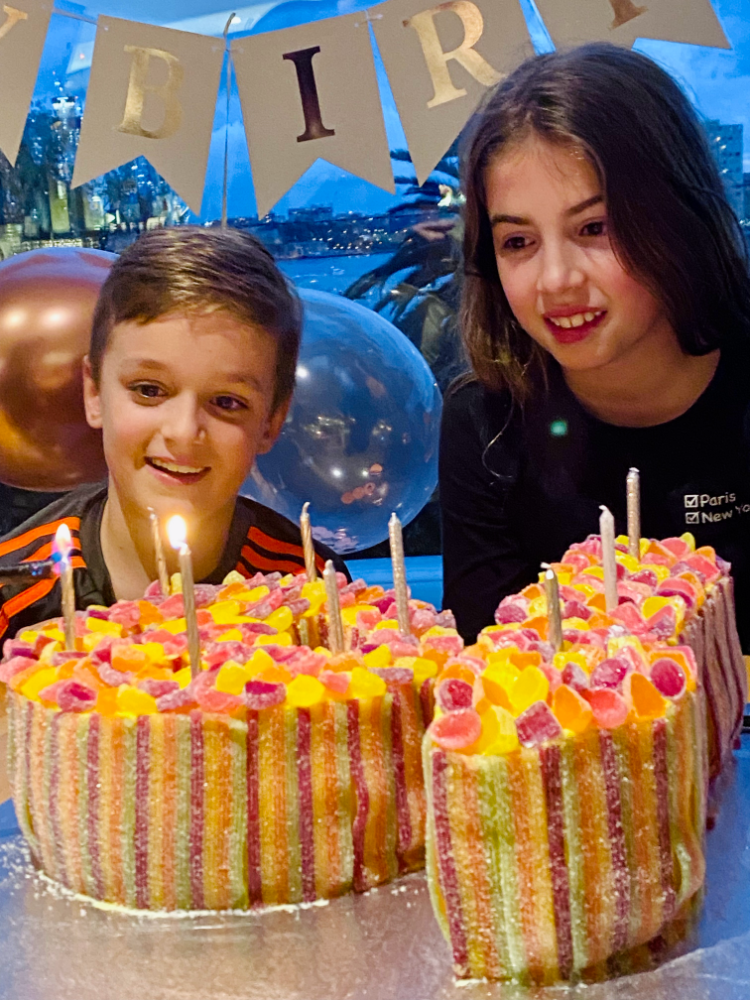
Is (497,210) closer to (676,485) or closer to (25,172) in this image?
(676,485)

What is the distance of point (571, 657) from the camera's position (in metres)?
1.47

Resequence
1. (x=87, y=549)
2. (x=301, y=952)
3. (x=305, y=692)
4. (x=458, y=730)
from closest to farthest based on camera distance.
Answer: (x=458, y=730) → (x=301, y=952) → (x=305, y=692) → (x=87, y=549)

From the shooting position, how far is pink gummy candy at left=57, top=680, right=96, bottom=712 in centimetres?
164

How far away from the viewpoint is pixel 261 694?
1.57 m

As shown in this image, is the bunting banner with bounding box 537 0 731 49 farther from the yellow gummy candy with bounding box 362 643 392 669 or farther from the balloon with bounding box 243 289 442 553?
the yellow gummy candy with bounding box 362 643 392 669

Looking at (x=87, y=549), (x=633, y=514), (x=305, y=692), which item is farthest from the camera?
(x=87, y=549)

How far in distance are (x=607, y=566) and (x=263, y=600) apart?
678mm

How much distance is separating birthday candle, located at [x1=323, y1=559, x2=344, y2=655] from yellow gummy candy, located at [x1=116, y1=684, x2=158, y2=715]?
0.31 meters

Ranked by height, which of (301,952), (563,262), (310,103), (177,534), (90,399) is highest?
(310,103)

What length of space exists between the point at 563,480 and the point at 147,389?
1155 millimetres

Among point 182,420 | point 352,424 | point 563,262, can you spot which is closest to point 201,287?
point 182,420

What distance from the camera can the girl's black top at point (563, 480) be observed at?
276cm

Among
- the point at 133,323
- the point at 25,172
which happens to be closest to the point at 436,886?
the point at 133,323

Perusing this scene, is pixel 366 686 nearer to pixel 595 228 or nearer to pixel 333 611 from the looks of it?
pixel 333 611
